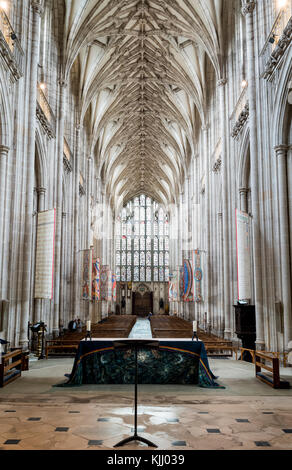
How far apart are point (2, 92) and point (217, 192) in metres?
11.9

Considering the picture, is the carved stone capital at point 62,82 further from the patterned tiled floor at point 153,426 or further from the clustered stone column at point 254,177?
the patterned tiled floor at point 153,426

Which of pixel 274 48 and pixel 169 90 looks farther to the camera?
pixel 169 90

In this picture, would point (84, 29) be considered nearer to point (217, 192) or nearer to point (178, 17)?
point (178, 17)

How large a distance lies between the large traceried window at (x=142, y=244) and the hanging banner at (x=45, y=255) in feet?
111

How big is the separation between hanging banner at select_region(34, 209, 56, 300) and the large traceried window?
33.8 m

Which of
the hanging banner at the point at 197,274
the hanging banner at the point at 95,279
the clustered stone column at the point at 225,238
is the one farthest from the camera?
the hanging banner at the point at 95,279

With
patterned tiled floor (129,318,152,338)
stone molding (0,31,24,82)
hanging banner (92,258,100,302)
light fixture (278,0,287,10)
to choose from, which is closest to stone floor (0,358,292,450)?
stone molding (0,31,24,82)

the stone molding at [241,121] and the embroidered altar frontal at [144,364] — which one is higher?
the stone molding at [241,121]

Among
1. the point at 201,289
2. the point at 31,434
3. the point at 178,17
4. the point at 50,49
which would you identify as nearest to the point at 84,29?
the point at 50,49

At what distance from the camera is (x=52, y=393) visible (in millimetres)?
6688

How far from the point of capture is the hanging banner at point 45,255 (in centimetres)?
1225

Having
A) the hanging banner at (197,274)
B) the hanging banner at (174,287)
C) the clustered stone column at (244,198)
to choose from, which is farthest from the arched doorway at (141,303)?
the clustered stone column at (244,198)

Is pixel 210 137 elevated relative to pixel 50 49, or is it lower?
lower

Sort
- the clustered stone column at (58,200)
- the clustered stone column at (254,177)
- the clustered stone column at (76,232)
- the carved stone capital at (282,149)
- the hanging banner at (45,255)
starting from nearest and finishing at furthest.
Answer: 1. the carved stone capital at (282,149)
2. the clustered stone column at (254,177)
3. the hanging banner at (45,255)
4. the clustered stone column at (58,200)
5. the clustered stone column at (76,232)
